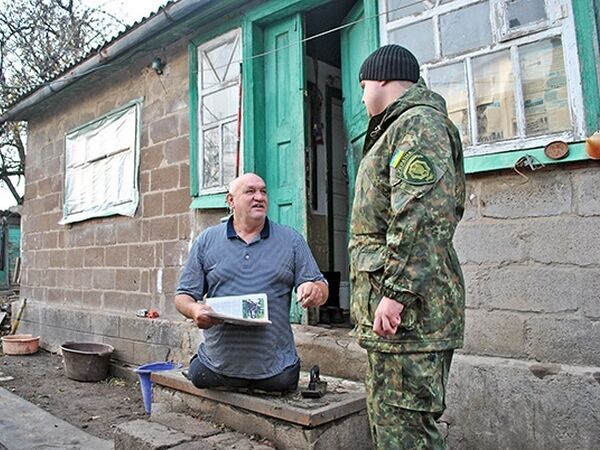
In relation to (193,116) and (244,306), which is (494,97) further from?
(193,116)

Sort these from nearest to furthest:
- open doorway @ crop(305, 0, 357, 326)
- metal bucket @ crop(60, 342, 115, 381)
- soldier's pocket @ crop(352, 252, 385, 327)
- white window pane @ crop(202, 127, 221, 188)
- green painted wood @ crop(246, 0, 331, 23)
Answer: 1. soldier's pocket @ crop(352, 252, 385, 327)
2. green painted wood @ crop(246, 0, 331, 23)
3. white window pane @ crop(202, 127, 221, 188)
4. open doorway @ crop(305, 0, 357, 326)
5. metal bucket @ crop(60, 342, 115, 381)

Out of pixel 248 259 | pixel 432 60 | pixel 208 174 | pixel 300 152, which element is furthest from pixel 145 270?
pixel 432 60

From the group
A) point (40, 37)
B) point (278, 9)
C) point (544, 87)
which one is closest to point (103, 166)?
point (278, 9)

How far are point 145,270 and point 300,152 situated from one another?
237 centimetres

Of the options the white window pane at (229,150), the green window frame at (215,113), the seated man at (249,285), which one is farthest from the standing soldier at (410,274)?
the white window pane at (229,150)

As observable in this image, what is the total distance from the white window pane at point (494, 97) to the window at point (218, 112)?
2.18 meters

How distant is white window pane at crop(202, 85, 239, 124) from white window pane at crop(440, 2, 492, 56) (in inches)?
79.2

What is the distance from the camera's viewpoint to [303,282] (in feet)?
8.72

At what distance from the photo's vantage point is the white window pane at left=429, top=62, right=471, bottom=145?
3047 millimetres

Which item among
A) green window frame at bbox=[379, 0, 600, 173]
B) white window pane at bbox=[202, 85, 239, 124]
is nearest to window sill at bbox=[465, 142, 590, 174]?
green window frame at bbox=[379, 0, 600, 173]

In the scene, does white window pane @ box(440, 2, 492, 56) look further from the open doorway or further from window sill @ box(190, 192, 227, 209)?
window sill @ box(190, 192, 227, 209)

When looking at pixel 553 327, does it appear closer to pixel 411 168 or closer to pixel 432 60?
pixel 411 168

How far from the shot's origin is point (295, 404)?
2490 millimetres

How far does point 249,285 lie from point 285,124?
198 centimetres
